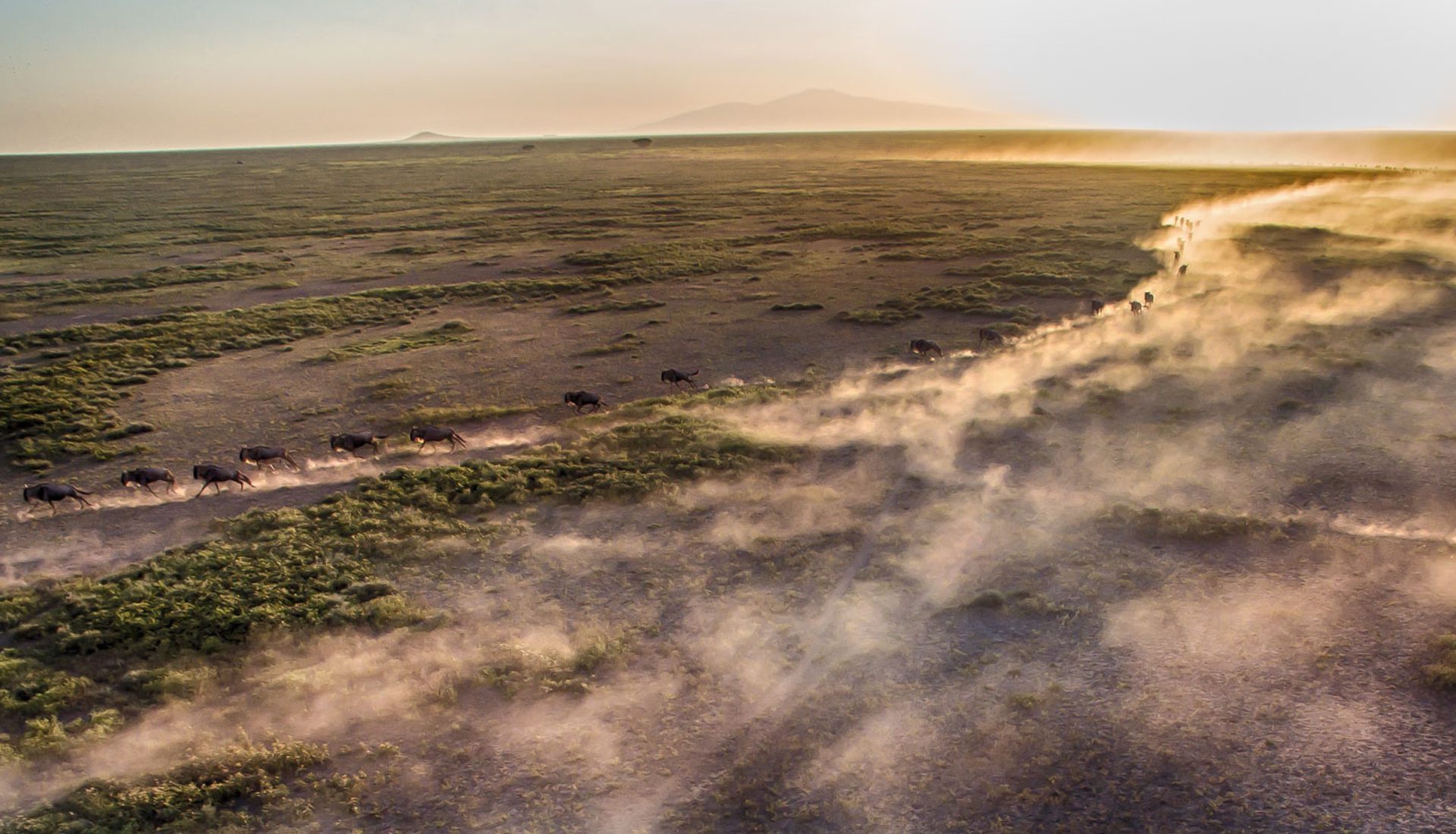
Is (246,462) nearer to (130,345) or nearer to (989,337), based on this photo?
(130,345)

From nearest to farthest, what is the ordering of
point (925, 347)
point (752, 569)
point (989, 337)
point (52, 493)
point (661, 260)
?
1. point (752, 569)
2. point (52, 493)
3. point (925, 347)
4. point (989, 337)
5. point (661, 260)

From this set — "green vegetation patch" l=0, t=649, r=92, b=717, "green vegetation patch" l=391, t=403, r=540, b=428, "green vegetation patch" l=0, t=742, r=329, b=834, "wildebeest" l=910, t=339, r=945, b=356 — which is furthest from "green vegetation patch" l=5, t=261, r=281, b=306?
"green vegetation patch" l=0, t=742, r=329, b=834

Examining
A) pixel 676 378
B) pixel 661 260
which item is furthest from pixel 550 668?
pixel 661 260

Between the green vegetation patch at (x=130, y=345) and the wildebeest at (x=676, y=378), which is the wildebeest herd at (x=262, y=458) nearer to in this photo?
the wildebeest at (x=676, y=378)

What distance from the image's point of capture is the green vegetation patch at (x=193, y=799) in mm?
8430

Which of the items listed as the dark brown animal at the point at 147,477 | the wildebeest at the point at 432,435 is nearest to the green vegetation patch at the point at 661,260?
the wildebeest at the point at 432,435

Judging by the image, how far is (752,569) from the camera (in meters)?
13.3

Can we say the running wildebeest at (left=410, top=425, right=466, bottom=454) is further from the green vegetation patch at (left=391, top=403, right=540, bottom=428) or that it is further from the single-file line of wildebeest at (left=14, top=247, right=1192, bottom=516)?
the green vegetation patch at (left=391, top=403, right=540, bottom=428)

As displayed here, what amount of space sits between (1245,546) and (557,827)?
11559 mm

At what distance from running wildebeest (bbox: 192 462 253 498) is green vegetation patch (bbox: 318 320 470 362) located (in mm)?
11511

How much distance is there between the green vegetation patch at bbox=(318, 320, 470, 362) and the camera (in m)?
28.7

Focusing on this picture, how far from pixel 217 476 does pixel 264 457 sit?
48.2 inches

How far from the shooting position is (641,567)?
13.5m

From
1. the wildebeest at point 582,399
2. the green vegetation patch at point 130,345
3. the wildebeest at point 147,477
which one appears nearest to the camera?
the wildebeest at point 147,477
